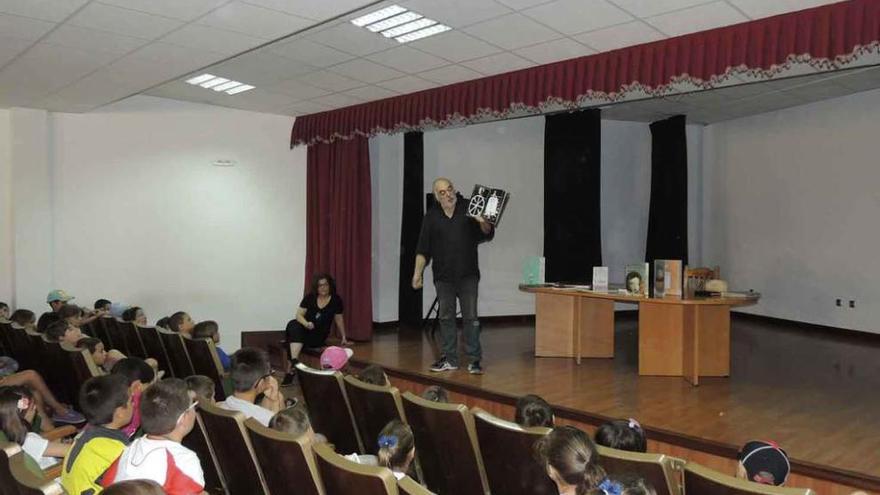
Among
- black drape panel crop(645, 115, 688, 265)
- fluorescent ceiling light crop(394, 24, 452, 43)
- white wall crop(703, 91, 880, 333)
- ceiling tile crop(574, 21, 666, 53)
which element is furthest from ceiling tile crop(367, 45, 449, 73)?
white wall crop(703, 91, 880, 333)

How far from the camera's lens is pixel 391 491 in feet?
6.03

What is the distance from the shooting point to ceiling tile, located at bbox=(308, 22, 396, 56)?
15.1 feet

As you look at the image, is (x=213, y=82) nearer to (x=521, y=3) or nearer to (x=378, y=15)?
(x=378, y=15)

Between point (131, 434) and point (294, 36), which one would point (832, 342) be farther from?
point (131, 434)

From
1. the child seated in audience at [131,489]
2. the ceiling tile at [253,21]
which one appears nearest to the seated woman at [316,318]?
the ceiling tile at [253,21]

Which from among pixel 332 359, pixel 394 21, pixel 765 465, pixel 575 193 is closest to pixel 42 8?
pixel 394 21

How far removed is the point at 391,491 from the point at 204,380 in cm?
159

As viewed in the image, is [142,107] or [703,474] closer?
[703,474]

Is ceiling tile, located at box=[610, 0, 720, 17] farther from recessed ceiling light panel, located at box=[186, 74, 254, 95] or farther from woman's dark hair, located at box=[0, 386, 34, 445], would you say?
recessed ceiling light panel, located at box=[186, 74, 254, 95]

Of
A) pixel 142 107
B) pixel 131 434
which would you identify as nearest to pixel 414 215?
pixel 142 107

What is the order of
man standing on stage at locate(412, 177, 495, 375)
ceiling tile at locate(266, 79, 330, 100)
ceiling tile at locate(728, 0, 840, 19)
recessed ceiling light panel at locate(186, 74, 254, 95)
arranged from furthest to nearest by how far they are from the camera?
recessed ceiling light panel at locate(186, 74, 254, 95) < ceiling tile at locate(266, 79, 330, 100) < man standing on stage at locate(412, 177, 495, 375) < ceiling tile at locate(728, 0, 840, 19)

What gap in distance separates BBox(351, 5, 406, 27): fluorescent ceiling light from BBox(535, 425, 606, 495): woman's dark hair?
299 cm

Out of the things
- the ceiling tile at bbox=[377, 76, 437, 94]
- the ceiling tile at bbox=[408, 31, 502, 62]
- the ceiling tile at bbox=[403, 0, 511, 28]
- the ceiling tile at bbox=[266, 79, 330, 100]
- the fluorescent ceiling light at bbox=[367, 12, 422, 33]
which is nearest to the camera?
the ceiling tile at bbox=[403, 0, 511, 28]

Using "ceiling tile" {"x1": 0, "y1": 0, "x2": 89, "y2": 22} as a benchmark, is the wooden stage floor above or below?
below
